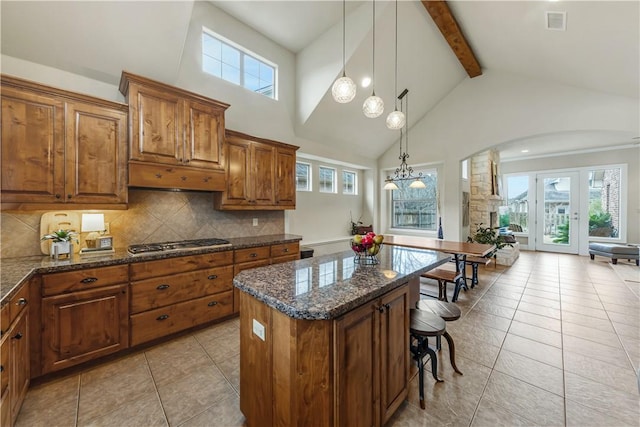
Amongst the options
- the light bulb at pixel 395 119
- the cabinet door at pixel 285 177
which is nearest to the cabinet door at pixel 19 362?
the cabinet door at pixel 285 177

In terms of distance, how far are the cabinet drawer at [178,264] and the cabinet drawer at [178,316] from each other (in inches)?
14.0

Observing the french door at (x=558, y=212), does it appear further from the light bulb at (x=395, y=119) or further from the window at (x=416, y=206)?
the light bulb at (x=395, y=119)

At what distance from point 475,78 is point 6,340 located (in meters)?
7.43

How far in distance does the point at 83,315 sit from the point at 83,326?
0.09 metres

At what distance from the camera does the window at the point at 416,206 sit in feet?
20.3

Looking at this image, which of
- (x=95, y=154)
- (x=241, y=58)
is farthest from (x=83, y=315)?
(x=241, y=58)

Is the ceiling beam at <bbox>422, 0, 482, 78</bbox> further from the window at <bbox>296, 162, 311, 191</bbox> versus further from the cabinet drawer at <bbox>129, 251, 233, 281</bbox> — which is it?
the cabinet drawer at <bbox>129, 251, 233, 281</bbox>

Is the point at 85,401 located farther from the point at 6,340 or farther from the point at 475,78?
the point at 475,78

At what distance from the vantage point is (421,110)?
5719mm

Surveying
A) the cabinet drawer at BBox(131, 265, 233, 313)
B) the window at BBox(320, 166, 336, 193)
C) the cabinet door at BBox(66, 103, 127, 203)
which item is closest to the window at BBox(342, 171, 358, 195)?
the window at BBox(320, 166, 336, 193)

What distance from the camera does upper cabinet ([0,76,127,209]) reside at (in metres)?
1.93

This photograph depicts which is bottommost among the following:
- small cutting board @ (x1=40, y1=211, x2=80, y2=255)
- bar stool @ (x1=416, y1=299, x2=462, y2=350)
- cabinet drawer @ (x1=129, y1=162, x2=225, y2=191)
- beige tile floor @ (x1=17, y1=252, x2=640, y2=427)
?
beige tile floor @ (x1=17, y1=252, x2=640, y2=427)

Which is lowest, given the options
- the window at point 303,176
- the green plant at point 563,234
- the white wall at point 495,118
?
the green plant at point 563,234

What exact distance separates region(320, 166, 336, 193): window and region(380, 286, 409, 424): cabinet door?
4.12 meters
